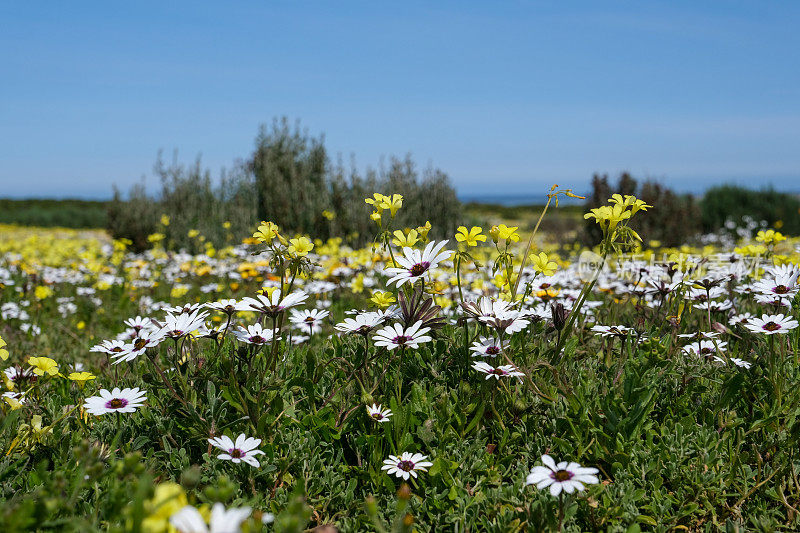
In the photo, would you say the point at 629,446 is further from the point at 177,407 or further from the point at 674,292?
the point at 177,407

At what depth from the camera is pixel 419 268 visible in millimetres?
2158

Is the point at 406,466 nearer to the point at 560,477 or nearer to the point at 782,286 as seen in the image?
the point at 560,477

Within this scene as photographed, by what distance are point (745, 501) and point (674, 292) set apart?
1.31 metres

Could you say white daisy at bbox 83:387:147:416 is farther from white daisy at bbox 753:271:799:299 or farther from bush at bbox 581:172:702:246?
bush at bbox 581:172:702:246

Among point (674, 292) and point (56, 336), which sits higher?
point (674, 292)

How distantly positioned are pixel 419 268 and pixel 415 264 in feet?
0.11

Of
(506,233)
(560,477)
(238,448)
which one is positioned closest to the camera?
(560,477)

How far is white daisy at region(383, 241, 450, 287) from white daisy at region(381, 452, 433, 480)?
0.62 metres

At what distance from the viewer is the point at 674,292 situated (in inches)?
124

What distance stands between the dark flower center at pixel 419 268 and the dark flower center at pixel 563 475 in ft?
2.73

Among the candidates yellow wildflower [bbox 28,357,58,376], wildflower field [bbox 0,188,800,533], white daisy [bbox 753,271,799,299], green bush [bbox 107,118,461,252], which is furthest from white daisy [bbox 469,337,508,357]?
green bush [bbox 107,118,461,252]

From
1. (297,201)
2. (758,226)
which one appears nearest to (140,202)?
(297,201)

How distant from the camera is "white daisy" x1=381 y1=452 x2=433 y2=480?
1.96 metres

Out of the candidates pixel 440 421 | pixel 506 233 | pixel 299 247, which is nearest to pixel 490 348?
pixel 440 421
